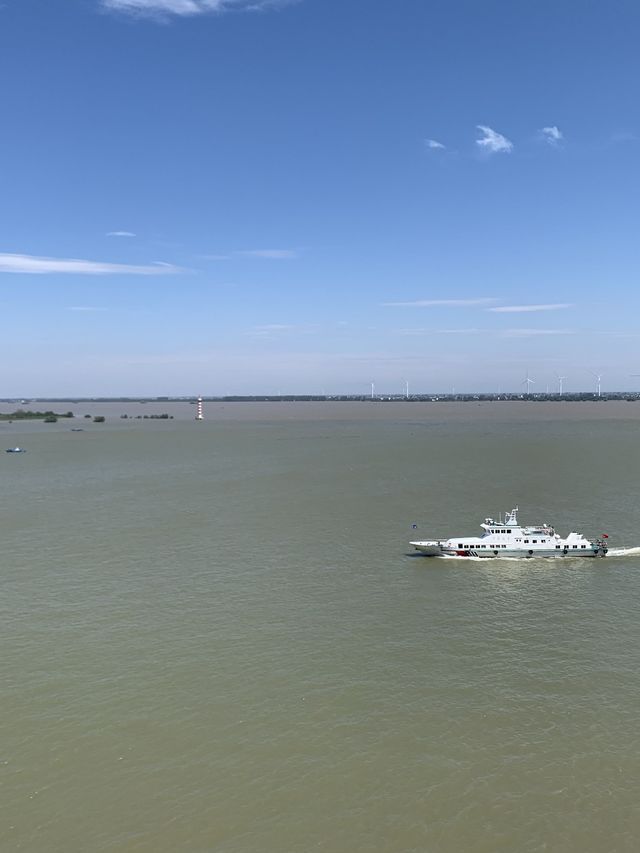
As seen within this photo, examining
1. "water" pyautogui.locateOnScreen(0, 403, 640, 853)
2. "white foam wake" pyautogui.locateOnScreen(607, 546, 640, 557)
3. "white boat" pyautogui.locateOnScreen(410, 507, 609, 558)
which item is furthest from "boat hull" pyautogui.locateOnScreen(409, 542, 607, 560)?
"water" pyautogui.locateOnScreen(0, 403, 640, 853)

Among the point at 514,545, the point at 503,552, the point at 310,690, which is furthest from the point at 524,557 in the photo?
the point at 310,690

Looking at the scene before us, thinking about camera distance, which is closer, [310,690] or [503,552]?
[310,690]

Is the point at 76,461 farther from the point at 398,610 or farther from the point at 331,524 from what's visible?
the point at 398,610

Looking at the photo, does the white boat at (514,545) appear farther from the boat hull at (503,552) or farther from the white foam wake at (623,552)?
the white foam wake at (623,552)

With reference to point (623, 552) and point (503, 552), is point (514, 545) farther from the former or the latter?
point (623, 552)

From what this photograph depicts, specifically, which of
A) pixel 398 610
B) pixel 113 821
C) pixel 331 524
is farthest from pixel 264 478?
pixel 113 821

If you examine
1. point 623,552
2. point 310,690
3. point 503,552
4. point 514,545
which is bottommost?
point 310,690

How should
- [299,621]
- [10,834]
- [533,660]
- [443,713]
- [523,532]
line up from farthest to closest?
1. [523,532]
2. [299,621]
3. [533,660]
4. [443,713]
5. [10,834]
